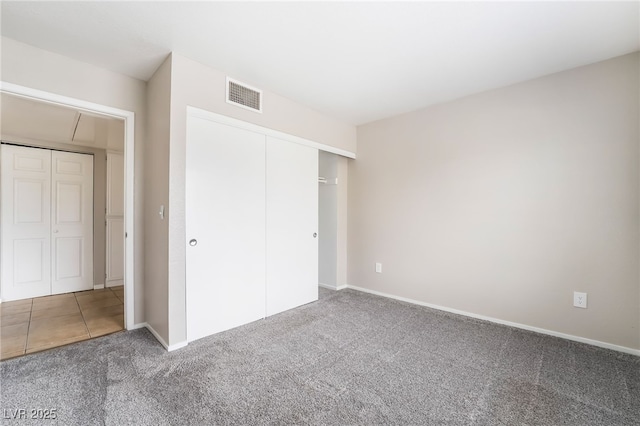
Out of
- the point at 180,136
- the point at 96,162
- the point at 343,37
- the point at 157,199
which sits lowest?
the point at 157,199

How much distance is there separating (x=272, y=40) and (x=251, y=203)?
4.86 ft

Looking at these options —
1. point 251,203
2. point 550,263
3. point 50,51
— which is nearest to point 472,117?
point 550,263

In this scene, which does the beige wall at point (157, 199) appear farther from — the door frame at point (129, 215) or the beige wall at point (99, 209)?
the beige wall at point (99, 209)

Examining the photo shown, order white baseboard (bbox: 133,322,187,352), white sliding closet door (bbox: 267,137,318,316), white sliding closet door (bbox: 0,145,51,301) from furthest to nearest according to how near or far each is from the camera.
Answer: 1. white sliding closet door (bbox: 0,145,51,301)
2. white sliding closet door (bbox: 267,137,318,316)
3. white baseboard (bbox: 133,322,187,352)

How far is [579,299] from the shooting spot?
244cm

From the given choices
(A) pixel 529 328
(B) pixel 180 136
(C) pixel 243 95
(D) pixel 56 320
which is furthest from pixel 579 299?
(D) pixel 56 320

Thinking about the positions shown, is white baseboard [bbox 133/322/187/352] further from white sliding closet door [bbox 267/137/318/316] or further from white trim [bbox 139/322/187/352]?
white sliding closet door [bbox 267/137/318/316]

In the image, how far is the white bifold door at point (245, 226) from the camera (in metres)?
2.45

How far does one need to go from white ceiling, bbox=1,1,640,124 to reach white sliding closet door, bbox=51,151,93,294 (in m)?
2.39

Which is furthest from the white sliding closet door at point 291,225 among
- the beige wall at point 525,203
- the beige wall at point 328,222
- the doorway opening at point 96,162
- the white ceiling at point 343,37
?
the doorway opening at point 96,162

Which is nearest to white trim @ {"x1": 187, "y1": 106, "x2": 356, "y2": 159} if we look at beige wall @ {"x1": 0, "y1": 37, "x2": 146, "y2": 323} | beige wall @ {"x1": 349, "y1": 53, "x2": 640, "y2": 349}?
beige wall @ {"x1": 0, "y1": 37, "x2": 146, "y2": 323}

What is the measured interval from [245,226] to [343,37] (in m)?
1.89

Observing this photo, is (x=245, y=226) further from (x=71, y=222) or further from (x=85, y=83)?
(x=71, y=222)

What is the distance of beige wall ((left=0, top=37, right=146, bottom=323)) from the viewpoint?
2102 mm
